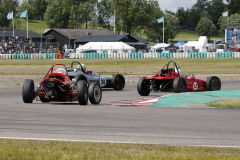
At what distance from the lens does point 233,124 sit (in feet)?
32.0

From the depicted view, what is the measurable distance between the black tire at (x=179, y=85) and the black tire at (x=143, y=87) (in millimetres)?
1155

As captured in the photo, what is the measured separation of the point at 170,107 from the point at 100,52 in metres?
58.2

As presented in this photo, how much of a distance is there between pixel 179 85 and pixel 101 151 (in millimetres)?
10689

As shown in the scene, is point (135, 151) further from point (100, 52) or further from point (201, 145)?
point (100, 52)

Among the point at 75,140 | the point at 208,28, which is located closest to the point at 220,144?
the point at 75,140

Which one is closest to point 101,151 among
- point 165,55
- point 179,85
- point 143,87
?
point 179,85

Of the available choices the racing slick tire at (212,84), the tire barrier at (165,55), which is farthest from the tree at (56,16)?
the racing slick tire at (212,84)

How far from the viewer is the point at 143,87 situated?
703 inches

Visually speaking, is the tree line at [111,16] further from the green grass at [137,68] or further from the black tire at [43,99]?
the black tire at [43,99]

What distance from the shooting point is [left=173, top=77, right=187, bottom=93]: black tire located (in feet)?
56.7

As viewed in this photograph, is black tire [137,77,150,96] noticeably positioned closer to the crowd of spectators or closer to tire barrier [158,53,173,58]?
tire barrier [158,53,173,58]

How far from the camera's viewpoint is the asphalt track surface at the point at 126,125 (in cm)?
828

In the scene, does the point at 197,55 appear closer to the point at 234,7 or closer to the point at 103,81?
the point at 103,81

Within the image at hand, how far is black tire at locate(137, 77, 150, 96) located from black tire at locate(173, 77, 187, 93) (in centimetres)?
115
